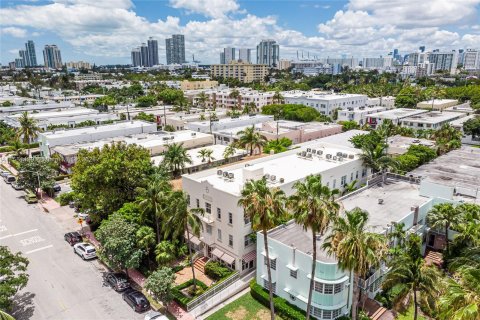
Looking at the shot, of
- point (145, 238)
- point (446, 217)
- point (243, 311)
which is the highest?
point (446, 217)

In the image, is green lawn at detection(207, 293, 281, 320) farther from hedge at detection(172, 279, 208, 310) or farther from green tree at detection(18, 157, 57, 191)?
green tree at detection(18, 157, 57, 191)

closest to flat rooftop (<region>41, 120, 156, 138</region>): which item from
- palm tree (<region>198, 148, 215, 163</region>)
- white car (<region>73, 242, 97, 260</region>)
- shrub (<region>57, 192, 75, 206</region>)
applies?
shrub (<region>57, 192, 75, 206</region>)

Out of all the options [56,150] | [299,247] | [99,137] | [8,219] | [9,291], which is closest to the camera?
[9,291]

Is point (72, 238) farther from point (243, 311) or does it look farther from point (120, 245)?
point (243, 311)

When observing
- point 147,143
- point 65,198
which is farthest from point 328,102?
point 65,198

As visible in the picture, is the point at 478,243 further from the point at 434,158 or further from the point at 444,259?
the point at 434,158

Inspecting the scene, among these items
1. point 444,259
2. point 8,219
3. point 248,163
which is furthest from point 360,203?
point 8,219

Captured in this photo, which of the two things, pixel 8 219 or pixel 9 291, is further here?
pixel 8 219
